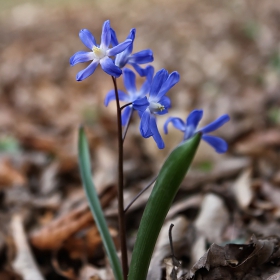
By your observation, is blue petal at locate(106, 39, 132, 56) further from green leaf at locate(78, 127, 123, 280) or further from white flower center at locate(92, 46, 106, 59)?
green leaf at locate(78, 127, 123, 280)

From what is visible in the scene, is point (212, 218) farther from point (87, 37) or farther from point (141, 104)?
point (87, 37)

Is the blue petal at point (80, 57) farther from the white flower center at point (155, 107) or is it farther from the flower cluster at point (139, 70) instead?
the white flower center at point (155, 107)

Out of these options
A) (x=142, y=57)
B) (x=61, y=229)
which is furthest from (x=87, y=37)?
(x=61, y=229)

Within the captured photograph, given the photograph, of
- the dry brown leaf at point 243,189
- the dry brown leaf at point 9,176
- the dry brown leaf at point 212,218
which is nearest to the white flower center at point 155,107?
the dry brown leaf at point 212,218

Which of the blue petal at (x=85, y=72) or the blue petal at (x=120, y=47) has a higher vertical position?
the blue petal at (x=120, y=47)

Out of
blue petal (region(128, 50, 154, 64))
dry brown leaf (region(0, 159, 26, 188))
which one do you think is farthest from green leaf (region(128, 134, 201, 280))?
dry brown leaf (region(0, 159, 26, 188))

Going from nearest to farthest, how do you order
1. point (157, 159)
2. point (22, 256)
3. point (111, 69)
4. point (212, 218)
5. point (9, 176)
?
point (111, 69)
point (22, 256)
point (212, 218)
point (9, 176)
point (157, 159)

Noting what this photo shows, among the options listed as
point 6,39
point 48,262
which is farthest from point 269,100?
point 6,39
